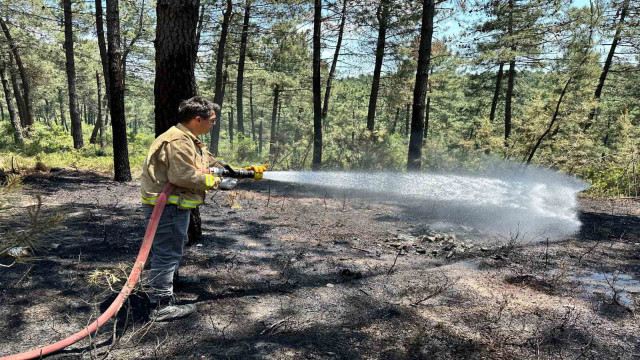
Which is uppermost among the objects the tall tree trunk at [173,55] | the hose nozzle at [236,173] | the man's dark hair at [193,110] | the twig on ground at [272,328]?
the tall tree trunk at [173,55]

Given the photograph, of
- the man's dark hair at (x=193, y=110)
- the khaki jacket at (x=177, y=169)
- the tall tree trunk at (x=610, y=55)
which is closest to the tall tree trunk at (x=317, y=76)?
the man's dark hair at (x=193, y=110)

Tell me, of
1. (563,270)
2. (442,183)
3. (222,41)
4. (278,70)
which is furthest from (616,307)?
(278,70)

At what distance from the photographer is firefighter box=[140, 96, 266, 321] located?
2783 mm

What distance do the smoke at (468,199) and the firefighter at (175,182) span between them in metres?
Result: 2.41

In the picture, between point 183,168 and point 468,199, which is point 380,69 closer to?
point 468,199

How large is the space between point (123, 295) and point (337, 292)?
1976 mm

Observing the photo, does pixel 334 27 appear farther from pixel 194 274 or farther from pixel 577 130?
pixel 194 274

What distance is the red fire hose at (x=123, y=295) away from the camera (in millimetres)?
2289

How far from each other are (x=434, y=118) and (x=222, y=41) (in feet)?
103

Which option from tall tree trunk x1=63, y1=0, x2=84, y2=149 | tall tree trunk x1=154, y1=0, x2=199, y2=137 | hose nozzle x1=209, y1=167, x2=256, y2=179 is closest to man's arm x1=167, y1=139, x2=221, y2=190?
hose nozzle x1=209, y1=167, x2=256, y2=179

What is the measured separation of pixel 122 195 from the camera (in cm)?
752

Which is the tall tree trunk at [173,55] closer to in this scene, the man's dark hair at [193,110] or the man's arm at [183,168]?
the man's dark hair at [193,110]

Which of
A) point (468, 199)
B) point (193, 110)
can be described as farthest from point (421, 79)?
point (193, 110)

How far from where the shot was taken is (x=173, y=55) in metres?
4.16
